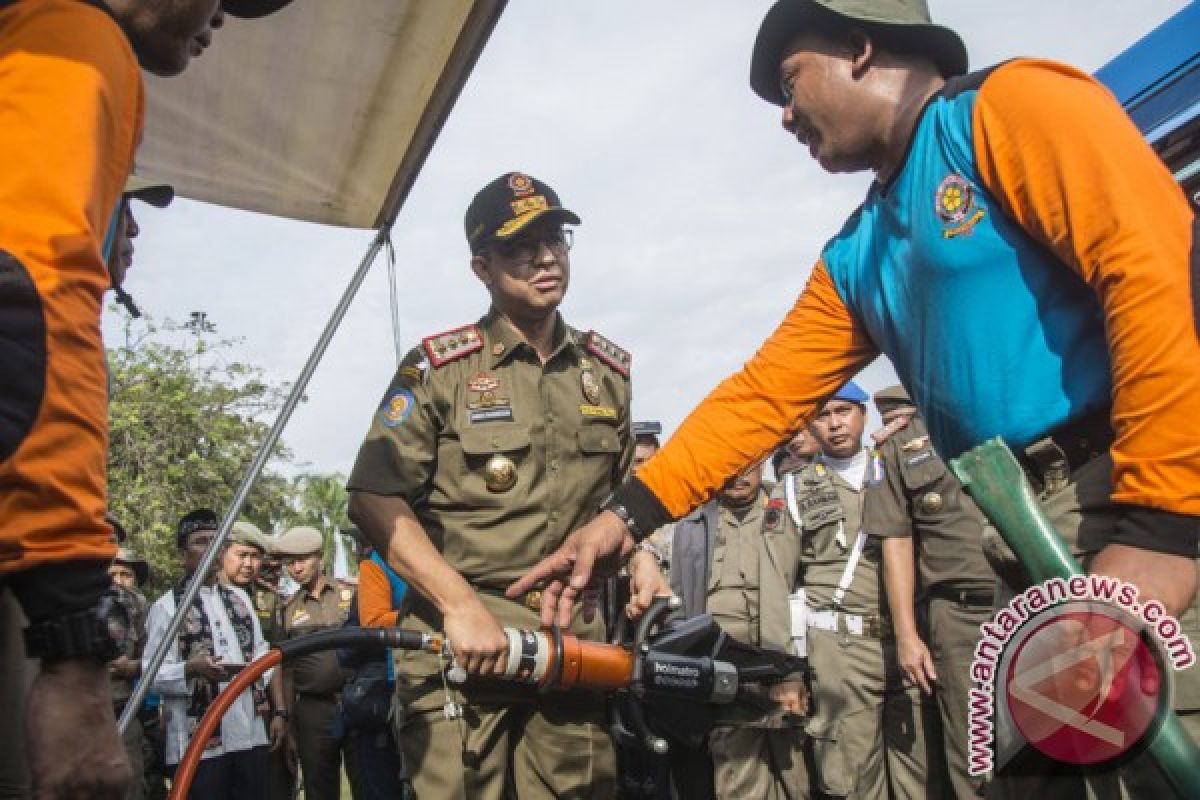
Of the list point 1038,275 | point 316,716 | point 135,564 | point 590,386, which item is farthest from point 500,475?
point 316,716

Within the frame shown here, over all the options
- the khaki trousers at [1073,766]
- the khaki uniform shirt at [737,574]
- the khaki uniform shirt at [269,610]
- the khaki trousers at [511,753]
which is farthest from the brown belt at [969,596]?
the khaki uniform shirt at [269,610]

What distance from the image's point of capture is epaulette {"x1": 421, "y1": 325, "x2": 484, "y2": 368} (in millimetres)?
3213

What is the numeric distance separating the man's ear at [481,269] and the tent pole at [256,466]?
76 cm

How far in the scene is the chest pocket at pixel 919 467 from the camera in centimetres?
509

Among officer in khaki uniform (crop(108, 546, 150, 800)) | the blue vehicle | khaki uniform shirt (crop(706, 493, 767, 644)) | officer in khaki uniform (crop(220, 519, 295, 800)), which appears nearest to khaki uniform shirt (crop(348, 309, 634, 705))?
the blue vehicle

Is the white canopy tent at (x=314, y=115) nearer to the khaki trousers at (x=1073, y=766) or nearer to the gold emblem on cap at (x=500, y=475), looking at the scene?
the gold emblem on cap at (x=500, y=475)

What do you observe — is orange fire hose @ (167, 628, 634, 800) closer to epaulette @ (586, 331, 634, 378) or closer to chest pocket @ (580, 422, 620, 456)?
chest pocket @ (580, 422, 620, 456)

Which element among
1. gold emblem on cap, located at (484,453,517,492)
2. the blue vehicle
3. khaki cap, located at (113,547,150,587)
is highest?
khaki cap, located at (113,547,150,587)

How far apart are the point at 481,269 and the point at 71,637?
2341 millimetres

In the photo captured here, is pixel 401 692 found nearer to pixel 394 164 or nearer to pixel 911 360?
pixel 911 360

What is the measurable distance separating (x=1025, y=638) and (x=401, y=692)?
1942mm

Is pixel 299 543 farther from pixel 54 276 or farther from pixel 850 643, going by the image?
pixel 54 276

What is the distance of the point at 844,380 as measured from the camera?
2.65 meters

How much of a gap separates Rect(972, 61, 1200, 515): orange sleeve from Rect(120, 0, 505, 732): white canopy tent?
7.01ft
